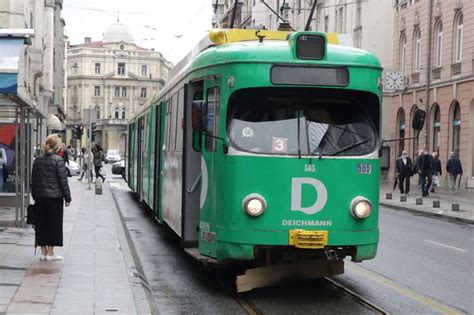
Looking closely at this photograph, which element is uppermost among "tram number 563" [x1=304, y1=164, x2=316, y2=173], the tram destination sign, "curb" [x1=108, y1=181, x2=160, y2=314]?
the tram destination sign

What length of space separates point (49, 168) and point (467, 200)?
21.5 m

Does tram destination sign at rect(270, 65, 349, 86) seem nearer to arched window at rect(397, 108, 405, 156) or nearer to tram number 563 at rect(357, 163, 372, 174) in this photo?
tram number 563 at rect(357, 163, 372, 174)

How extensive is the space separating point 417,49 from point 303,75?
3586cm

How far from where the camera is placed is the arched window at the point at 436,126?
40250 millimetres

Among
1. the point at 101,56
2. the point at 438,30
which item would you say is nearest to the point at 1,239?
the point at 438,30

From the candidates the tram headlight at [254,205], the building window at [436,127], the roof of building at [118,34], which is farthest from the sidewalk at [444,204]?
the roof of building at [118,34]

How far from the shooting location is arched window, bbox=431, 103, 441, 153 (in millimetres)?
40250

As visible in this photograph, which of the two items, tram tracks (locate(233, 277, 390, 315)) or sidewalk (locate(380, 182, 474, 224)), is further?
sidewalk (locate(380, 182, 474, 224))

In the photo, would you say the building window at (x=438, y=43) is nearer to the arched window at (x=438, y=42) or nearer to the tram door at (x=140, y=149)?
the arched window at (x=438, y=42)

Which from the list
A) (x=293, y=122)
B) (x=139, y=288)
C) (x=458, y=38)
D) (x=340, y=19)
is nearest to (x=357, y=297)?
(x=293, y=122)

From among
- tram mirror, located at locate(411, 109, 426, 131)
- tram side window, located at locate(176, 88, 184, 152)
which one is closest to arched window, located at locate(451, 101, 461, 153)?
tram side window, located at locate(176, 88, 184, 152)

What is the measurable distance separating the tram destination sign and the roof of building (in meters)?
142

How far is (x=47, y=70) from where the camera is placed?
66.6 m

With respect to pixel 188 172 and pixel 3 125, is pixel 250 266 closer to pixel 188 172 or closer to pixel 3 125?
pixel 188 172
